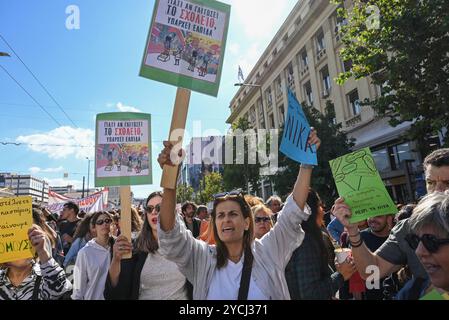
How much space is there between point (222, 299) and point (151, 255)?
87 cm

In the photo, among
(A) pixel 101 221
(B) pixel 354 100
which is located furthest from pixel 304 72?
(A) pixel 101 221

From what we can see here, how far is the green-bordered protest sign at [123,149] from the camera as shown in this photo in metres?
2.72

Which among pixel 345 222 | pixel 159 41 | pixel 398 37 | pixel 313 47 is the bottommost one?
pixel 345 222

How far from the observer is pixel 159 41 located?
7.88 feet

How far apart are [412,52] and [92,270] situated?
8.42 m

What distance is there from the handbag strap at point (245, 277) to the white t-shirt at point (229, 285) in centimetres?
2

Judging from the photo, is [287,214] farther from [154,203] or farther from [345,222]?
[154,203]

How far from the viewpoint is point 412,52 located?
26.2 ft

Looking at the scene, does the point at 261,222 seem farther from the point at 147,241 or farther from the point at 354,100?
the point at 354,100

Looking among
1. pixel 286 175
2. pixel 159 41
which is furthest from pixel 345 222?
pixel 286 175

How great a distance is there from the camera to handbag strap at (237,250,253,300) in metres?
1.93

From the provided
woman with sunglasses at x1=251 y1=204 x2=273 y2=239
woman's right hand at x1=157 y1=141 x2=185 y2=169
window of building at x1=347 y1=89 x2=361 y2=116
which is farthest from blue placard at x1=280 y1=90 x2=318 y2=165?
window of building at x1=347 y1=89 x2=361 y2=116
